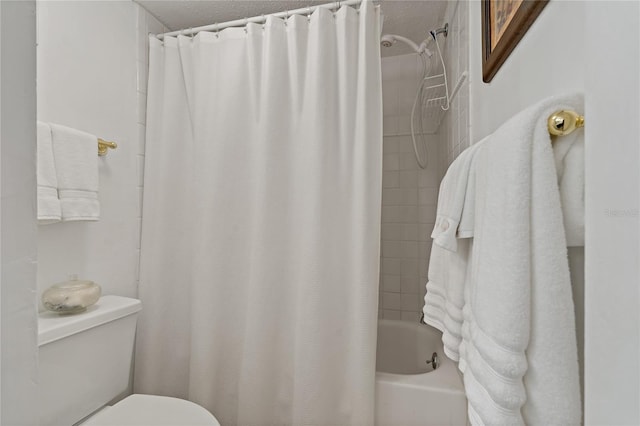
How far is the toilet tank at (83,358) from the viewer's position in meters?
1.02

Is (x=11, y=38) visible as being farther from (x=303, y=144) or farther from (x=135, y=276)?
(x=135, y=276)

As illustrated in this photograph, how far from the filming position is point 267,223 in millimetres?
1378

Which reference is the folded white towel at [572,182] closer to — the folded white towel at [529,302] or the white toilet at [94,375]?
the folded white towel at [529,302]

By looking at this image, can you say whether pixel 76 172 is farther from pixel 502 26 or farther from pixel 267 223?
pixel 502 26

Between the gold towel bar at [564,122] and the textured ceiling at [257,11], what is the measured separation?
1.39m

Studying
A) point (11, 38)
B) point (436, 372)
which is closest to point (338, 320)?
point (436, 372)

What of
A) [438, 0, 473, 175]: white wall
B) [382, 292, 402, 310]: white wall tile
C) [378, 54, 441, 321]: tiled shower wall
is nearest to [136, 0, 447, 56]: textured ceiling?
[438, 0, 473, 175]: white wall

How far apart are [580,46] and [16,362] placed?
695 millimetres

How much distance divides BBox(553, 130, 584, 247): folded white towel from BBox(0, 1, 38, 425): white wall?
56 cm

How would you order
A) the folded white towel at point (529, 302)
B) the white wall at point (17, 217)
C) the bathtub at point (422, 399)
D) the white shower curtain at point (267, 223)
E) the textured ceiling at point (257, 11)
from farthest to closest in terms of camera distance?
the textured ceiling at point (257, 11) → the white shower curtain at point (267, 223) → the bathtub at point (422, 399) → the folded white towel at point (529, 302) → the white wall at point (17, 217)

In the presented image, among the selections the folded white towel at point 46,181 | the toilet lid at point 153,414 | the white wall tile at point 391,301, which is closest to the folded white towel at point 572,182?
the toilet lid at point 153,414

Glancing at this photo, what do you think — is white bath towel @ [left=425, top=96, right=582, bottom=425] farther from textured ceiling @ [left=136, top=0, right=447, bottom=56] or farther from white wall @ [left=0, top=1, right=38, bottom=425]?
textured ceiling @ [left=136, top=0, right=447, bottom=56]

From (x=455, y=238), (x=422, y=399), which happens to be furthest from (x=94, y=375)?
(x=455, y=238)

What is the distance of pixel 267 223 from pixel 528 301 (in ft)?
3.52
